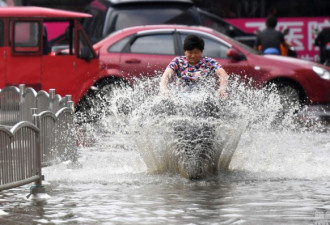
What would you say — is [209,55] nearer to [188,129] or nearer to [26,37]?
[26,37]

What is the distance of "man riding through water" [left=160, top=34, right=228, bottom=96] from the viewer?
42.9ft

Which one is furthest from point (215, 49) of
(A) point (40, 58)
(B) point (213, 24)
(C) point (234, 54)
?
(B) point (213, 24)

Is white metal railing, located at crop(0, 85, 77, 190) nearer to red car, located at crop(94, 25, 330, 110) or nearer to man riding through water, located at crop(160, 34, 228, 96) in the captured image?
man riding through water, located at crop(160, 34, 228, 96)

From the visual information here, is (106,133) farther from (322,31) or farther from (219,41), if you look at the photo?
(322,31)

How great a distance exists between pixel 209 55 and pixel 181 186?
976 cm

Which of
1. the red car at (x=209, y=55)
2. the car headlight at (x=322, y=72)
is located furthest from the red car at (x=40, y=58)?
the car headlight at (x=322, y=72)

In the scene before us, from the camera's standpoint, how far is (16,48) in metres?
20.5

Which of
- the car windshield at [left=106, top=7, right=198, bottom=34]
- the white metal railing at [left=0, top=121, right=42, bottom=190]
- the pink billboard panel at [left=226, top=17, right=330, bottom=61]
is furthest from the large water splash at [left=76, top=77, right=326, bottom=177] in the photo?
the pink billboard panel at [left=226, top=17, right=330, bottom=61]

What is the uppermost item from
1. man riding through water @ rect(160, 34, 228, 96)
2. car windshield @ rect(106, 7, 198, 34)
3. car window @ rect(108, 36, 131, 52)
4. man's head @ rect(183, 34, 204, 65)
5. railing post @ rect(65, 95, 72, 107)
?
car windshield @ rect(106, 7, 198, 34)

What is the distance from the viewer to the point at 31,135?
10.6m

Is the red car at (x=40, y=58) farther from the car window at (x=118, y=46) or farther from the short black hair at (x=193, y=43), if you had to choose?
the short black hair at (x=193, y=43)

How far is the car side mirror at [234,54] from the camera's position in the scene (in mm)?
20766

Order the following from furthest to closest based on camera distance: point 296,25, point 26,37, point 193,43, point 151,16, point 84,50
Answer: point 296,25, point 151,16, point 26,37, point 84,50, point 193,43

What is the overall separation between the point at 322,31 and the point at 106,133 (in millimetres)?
12795
